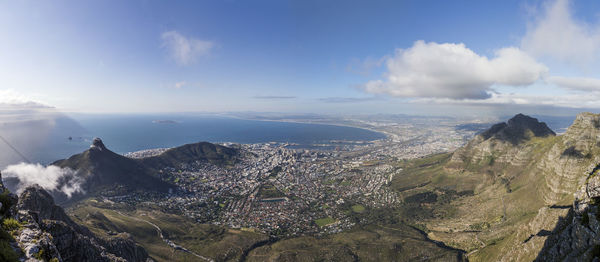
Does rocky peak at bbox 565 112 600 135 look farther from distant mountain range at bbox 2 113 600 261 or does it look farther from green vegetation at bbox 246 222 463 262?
green vegetation at bbox 246 222 463 262

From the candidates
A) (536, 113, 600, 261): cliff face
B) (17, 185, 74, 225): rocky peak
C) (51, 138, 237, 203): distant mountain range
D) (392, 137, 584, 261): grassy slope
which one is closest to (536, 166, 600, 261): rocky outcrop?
(536, 113, 600, 261): cliff face

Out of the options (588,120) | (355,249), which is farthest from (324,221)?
(588,120)

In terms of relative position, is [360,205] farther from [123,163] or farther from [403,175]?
[123,163]

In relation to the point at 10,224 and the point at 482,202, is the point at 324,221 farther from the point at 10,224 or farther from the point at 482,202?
the point at 10,224

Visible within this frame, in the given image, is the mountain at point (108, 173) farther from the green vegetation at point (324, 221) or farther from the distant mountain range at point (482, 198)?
the green vegetation at point (324, 221)

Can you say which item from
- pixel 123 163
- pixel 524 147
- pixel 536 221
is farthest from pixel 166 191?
pixel 524 147
